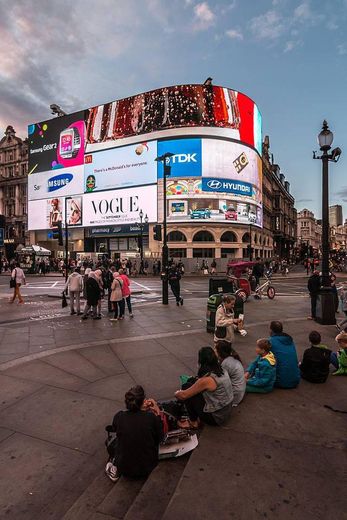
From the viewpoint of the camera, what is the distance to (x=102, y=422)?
3.97 m

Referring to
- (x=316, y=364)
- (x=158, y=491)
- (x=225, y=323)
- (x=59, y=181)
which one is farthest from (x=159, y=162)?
(x=158, y=491)

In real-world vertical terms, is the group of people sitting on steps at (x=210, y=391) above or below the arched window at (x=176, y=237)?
below

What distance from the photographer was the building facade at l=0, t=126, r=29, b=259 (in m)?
68.4

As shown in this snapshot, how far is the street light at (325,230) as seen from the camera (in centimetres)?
970

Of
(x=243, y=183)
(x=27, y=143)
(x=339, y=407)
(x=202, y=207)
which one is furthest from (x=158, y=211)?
(x=339, y=407)

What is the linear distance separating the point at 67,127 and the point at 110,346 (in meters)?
62.4

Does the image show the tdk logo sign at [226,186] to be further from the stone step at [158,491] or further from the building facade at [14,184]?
the stone step at [158,491]

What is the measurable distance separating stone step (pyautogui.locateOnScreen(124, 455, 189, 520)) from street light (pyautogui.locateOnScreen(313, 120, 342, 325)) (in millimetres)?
7968

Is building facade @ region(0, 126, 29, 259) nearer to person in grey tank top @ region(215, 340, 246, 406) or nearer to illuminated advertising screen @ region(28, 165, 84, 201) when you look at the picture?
illuminated advertising screen @ region(28, 165, 84, 201)

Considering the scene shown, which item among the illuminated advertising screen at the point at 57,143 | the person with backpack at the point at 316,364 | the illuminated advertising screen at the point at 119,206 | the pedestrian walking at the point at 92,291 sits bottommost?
the person with backpack at the point at 316,364

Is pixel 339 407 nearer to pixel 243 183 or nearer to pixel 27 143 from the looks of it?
pixel 243 183

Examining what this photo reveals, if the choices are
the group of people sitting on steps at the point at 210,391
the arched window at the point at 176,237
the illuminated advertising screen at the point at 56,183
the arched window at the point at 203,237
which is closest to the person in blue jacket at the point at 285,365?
the group of people sitting on steps at the point at 210,391

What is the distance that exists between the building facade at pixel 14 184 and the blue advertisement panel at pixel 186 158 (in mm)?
36686

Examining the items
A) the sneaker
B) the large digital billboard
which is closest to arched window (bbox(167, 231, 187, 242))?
the large digital billboard
